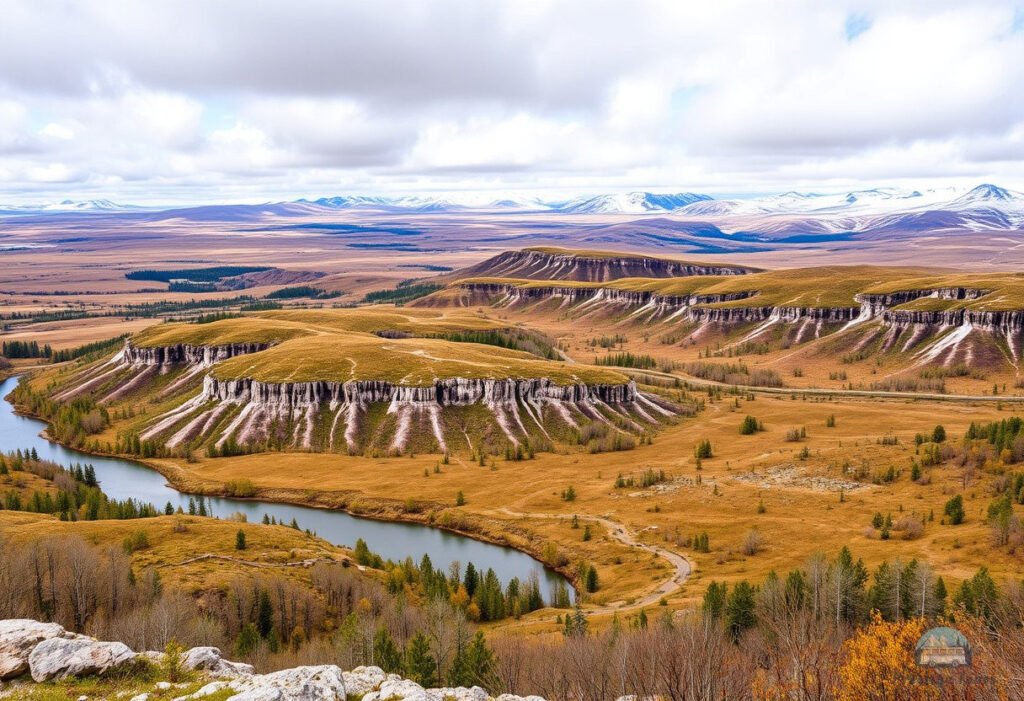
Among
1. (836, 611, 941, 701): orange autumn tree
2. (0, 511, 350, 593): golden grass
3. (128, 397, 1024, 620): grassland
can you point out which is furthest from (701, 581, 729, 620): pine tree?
(0, 511, 350, 593): golden grass

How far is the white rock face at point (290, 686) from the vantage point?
29002 mm

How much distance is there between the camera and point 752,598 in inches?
2537

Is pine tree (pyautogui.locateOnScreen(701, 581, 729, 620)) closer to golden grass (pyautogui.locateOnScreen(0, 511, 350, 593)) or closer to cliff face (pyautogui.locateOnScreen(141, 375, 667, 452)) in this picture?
golden grass (pyautogui.locateOnScreen(0, 511, 350, 593))

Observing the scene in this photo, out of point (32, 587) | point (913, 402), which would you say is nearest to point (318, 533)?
point (32, 587)

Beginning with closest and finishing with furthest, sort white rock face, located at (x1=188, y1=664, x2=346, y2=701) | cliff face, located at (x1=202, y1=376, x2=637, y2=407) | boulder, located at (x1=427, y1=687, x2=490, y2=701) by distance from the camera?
white rock face, located at (x1=188, y1=664, x2=346, y2=701) < boulder, located at (x1=427, y1=687, x2=490, y2=701) < cliff face, located at (x1=202, y1=376, x2=637, y2=407)

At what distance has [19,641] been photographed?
107 feet

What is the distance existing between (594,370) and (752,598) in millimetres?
130743

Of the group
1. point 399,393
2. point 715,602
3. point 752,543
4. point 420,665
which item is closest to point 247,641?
point 420,665

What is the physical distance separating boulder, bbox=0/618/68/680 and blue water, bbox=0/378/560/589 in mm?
65888

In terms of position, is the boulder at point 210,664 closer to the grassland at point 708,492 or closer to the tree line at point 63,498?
the grassland at point 708,492

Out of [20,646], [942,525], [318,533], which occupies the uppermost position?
[20,646]

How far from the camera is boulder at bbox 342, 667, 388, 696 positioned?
108 ft

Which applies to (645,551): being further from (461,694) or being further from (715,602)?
(461,694)

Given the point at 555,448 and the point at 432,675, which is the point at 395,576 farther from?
the point at 555,448
